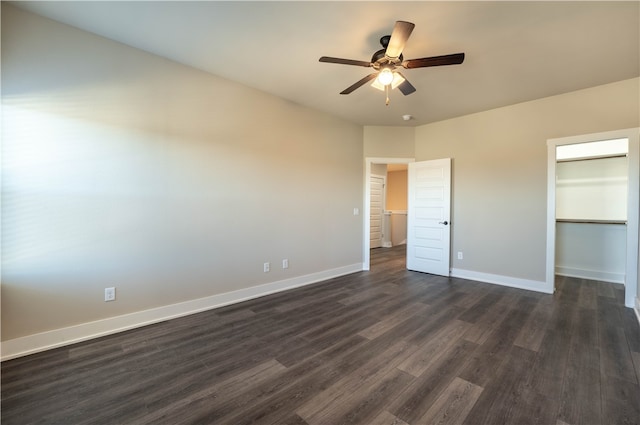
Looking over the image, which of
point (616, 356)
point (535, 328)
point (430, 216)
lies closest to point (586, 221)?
point (430, 216)

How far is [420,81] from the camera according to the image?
323cm

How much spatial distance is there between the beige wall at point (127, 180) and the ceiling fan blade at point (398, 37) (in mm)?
2051

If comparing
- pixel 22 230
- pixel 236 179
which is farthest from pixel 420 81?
pixel 22 230

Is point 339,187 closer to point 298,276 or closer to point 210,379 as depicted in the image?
point 298,276

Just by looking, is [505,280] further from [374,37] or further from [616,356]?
[374,37]

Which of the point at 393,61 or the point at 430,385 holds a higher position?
the point at 393,61

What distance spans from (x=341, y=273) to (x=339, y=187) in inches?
60.6

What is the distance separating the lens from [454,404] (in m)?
1.68

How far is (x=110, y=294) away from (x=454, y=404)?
3.05 metres

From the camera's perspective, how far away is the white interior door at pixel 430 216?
471 cm

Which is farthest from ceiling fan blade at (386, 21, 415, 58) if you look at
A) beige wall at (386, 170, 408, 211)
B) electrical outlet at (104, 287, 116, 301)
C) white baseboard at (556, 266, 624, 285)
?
beige wall at (386, 170, 408, 211)

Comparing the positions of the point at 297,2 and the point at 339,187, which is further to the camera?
the point at 339,187

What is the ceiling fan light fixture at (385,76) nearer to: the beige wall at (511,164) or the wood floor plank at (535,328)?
the wood floor plank at (535,328)

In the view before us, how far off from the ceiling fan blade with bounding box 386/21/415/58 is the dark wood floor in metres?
2.50
